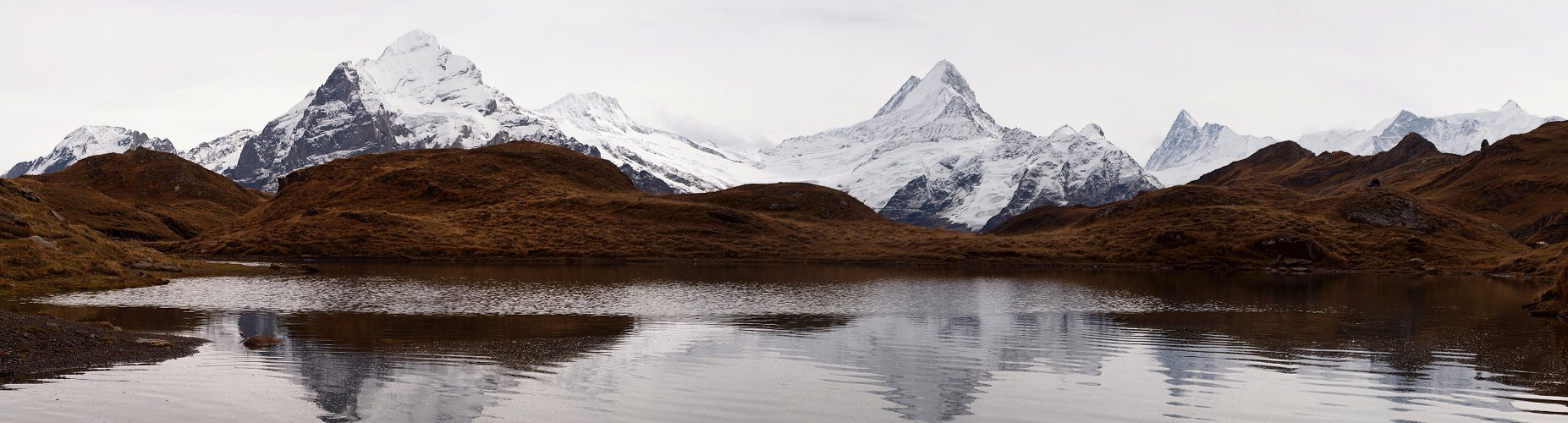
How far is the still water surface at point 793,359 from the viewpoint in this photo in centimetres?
3000

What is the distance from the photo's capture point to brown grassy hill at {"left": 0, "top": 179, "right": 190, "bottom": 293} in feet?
221

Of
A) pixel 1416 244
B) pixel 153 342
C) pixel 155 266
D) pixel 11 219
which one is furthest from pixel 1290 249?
pixel 153 342

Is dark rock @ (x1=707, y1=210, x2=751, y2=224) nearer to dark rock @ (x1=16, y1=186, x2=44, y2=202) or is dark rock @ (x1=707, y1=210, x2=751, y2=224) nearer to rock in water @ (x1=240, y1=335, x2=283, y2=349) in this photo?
dark rock @ (x1=16, y1=186, x2=44, y2=202)

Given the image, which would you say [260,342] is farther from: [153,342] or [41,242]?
[41,242]

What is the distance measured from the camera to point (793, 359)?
1641 inches

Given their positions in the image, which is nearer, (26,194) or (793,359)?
(793,359)

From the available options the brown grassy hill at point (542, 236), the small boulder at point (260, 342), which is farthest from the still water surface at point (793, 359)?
the brown grassy hill at point (542, 236)

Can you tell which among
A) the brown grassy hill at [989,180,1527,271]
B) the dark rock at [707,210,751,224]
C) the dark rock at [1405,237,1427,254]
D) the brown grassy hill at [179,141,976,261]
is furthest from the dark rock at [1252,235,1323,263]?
the dark rock at [707,210,751,224]

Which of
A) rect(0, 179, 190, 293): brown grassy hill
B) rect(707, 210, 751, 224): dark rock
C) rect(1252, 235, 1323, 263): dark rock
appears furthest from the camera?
rect(707, 210, 751, 224): dark rock

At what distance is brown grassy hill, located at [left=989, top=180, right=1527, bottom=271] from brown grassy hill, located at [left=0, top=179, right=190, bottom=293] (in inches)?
4960

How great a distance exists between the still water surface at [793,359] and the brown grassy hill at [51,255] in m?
3.85

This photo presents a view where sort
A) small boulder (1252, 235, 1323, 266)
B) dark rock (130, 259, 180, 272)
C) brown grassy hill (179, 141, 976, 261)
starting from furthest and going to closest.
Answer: brown grassy hill (179, 141, 976, 261) → small boulder (1252, 235, 1323, 266) → dark rock (130, 259, 180, 272)

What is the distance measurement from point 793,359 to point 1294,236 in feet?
459

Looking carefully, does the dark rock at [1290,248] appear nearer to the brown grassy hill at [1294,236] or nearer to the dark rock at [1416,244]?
the brown grassy hill at [1294,236]
